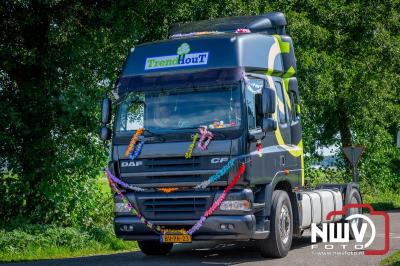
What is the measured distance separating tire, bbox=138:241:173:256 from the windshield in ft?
8.07

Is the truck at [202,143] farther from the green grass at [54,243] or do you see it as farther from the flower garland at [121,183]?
the green grass at [54,243]

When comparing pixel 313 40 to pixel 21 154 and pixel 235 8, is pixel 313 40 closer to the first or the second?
pixel 235 8

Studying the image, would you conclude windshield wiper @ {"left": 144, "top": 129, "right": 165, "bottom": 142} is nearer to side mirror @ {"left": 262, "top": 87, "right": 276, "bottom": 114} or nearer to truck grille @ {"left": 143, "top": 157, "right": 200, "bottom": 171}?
truck grille @ {"left": 143, "top": 157, "right": 200, "bottom": 171}

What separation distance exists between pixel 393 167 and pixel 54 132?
1933 centimetres

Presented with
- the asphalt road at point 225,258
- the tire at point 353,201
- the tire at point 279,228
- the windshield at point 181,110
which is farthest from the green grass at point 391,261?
the tire at point 353,201

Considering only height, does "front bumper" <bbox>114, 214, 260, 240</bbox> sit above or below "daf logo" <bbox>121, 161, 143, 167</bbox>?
below

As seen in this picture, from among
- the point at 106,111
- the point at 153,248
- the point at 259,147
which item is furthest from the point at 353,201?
the point at 106,111

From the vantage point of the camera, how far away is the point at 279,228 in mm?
13094

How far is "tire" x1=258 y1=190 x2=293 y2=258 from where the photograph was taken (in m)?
12.9

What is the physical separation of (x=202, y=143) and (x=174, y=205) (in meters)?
1.15

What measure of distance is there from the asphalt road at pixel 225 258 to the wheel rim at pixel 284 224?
374mm
